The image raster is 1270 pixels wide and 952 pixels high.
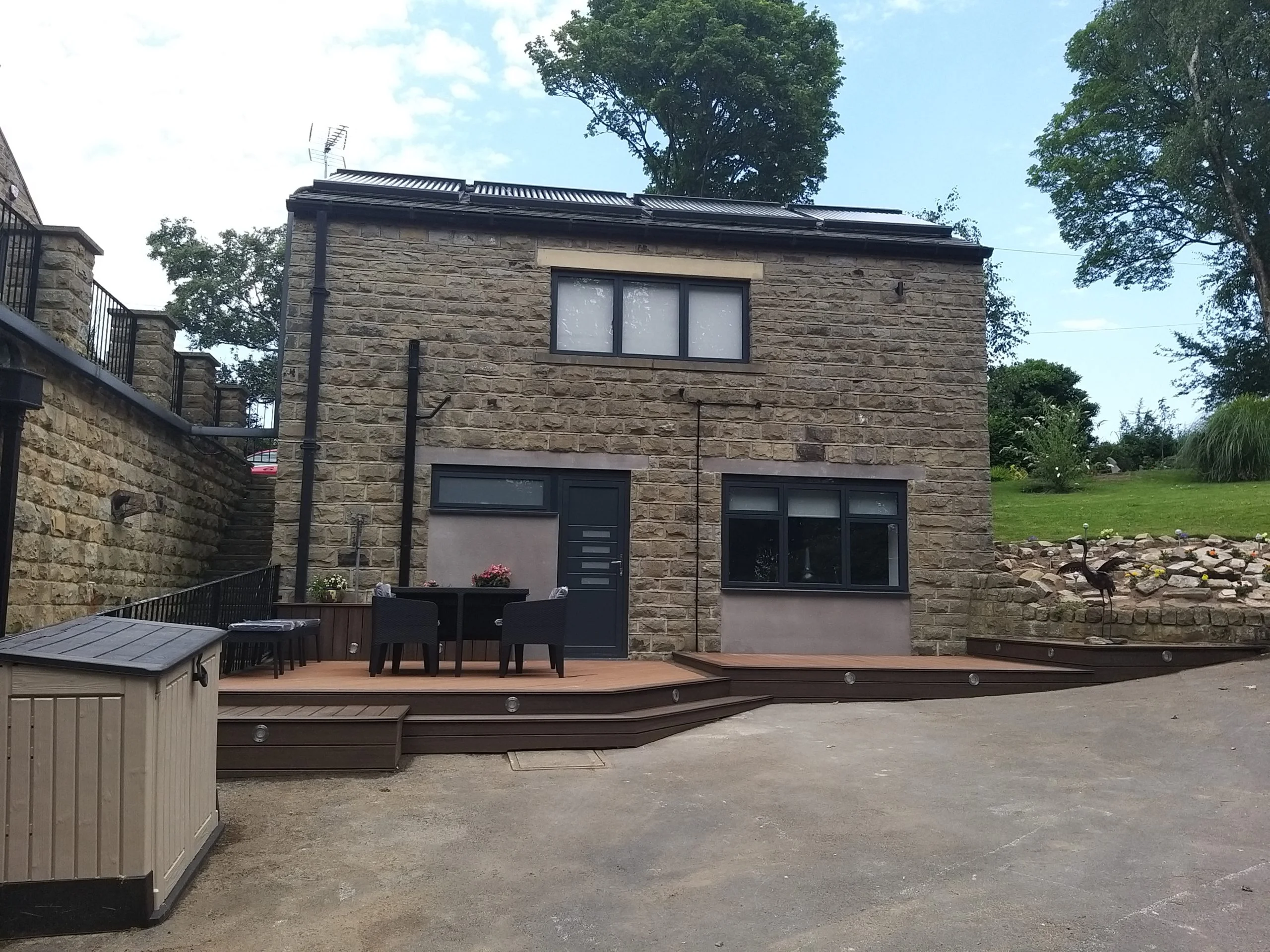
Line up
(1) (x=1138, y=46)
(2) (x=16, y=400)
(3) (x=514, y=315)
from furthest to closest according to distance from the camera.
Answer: (1) (x=1138, y=46) → (3) (x=514, y=315) → (2) (x=16, y=400)

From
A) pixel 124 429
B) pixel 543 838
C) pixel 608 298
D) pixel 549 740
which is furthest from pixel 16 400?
pixel 608 298

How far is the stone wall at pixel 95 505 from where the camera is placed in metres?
7.27

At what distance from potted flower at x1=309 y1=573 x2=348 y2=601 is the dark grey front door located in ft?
7.40

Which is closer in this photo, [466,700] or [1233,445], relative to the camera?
[466,700]

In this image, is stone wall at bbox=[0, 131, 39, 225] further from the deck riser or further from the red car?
the deck riser

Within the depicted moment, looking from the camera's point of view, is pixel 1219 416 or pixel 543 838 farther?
pixel 1219 416

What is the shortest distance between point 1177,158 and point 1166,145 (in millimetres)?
782

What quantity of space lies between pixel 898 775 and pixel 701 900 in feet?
7.92

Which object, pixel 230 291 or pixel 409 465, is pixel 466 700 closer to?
pixel 409 465

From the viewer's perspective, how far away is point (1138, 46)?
24.5 m

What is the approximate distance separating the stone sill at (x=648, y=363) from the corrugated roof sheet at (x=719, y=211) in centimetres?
178

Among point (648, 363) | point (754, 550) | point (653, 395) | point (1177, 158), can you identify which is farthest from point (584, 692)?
point (1177, 158)

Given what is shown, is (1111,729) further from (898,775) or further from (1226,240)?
(1226,240)

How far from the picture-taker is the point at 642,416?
10.5m
